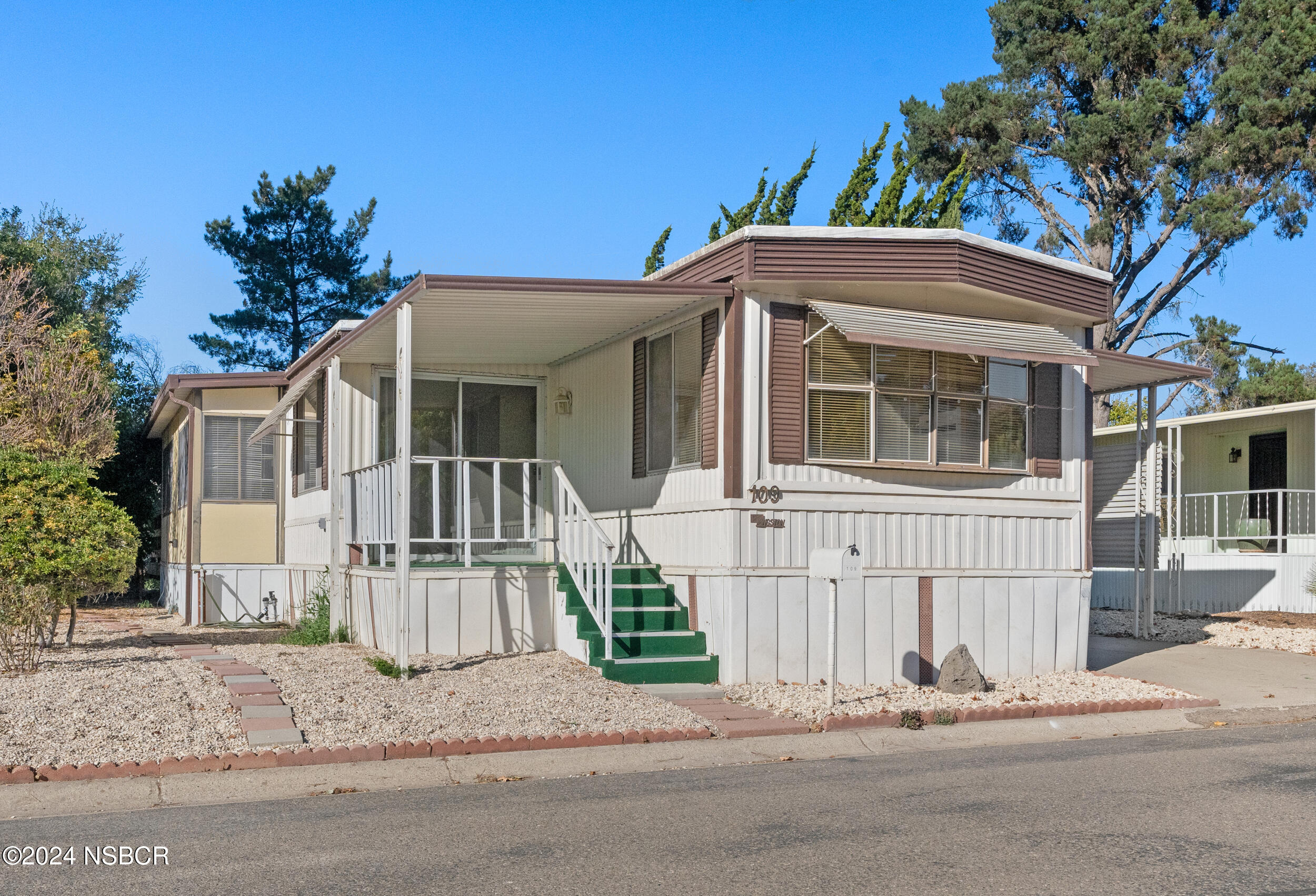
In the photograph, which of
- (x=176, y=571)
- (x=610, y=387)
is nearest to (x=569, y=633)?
(x=610, y=387)

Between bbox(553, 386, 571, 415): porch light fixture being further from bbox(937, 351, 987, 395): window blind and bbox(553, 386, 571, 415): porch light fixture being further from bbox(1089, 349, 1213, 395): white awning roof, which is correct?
bbox(1089, 349, 1213, 395): white awning roof

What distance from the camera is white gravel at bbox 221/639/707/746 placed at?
7766mm

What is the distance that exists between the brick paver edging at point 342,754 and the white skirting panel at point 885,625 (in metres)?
1.72

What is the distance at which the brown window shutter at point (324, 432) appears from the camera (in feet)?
43.9

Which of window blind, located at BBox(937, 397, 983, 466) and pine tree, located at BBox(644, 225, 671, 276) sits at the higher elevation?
pine tree, located at BBox(644, 225, 671, 276)

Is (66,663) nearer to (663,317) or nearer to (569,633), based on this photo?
(569,633)

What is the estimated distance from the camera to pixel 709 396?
10.1 metres

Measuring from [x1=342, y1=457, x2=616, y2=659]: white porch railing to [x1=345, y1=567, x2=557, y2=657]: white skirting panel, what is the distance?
270 mm

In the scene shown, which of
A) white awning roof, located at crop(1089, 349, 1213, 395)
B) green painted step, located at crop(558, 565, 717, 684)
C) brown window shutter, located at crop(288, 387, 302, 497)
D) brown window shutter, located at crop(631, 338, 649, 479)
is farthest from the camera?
brown window shutter, located at crop(288, 387, 302, 497)

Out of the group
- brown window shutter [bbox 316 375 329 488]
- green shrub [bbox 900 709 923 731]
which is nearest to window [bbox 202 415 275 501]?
brown window shutter [bbox 316 375 329 488]

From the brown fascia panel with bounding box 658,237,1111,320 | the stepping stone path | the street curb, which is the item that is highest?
the brown fascia panel with bounding box 658,237,1111,320

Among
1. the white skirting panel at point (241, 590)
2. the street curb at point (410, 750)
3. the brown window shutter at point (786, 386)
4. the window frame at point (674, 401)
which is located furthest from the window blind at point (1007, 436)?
the white skirting panel at point (241, 590)

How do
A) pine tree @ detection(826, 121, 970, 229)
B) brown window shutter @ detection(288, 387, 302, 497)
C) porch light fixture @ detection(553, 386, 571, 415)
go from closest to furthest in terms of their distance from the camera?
porch light fixture @ detection(553, 386, 571, 415) → brown window shutter @ detection(288, 387, 302, 497) → pine tree @ detection(826, 121, 970, 229)

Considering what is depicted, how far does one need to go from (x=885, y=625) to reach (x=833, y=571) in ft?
6.02
